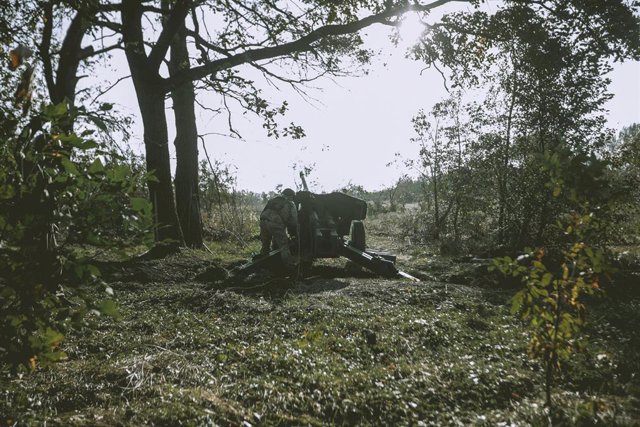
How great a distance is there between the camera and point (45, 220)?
229 cm

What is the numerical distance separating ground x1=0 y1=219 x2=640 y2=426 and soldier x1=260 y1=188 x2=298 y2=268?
2496 mm

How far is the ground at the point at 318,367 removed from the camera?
303cm

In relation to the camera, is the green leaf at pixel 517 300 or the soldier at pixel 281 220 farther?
the soldier at pixel 281 220

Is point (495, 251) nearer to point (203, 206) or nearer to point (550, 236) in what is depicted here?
point (550, 236)

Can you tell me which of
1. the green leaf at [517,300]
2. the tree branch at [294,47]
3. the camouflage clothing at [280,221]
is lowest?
the green leaf at [517,300]

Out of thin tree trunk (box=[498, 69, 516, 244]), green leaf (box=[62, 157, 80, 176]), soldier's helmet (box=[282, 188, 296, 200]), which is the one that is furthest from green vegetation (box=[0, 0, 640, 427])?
thin tree trunk (box=[498, 69, 516, 244])

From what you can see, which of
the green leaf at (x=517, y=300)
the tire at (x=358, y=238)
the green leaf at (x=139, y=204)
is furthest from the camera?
the tire at (x=358, y=238)

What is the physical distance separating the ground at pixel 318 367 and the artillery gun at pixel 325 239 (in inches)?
98.0

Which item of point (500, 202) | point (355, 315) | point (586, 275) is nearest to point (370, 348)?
point (355, 315)

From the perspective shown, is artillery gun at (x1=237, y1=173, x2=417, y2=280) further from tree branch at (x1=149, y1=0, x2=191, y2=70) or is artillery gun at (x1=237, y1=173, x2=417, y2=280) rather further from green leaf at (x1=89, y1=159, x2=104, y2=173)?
green leaf at (x1=89, y1=159, x2=104, y2=173)

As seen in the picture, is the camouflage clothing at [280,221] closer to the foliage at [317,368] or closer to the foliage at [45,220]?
the foliage at [317,368]

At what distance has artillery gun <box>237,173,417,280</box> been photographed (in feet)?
32.4

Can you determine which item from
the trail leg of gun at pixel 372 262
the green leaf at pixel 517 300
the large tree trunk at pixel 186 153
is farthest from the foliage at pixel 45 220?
the large tree trunk at pixel 186 153

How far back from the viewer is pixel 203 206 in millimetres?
23703
